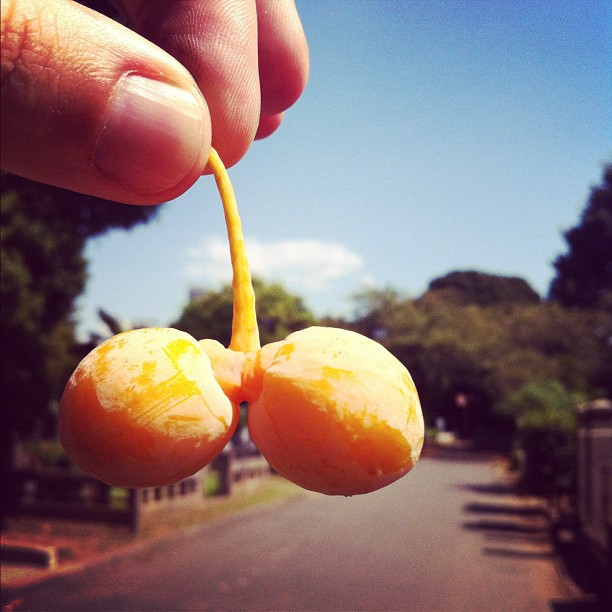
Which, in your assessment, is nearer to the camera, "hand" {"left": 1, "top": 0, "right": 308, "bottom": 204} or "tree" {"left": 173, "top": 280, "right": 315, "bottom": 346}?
"hand" {"left": 1, "top": 0, "right": 308, "bottom": 204}

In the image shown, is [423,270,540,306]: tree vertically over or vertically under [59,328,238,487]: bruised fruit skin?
over

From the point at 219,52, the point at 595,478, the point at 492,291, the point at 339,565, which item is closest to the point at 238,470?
the point at 339,565

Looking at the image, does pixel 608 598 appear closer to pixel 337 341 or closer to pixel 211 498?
pixel 337 341

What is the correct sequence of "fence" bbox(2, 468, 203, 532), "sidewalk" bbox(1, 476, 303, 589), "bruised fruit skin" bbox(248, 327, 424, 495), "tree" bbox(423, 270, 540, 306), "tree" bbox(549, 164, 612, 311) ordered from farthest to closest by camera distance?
"tree" bbox(423, 270, 540, 306), "tree" bbox(549, 164, 612, 311), "fence" bbox(2, 468, 203, 532), "sidewalk" bbox(1, 476, 303, 589), "bruised fruit skin" bbox(248, 327, 424, 495)

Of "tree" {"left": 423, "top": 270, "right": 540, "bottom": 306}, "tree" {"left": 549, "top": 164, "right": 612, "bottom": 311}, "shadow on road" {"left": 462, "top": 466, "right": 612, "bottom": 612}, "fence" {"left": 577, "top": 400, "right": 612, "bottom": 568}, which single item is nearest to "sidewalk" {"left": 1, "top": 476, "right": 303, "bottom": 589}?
"shadow on road" {"left": 462, "top": 466, "right": 612, "bottom": 612}

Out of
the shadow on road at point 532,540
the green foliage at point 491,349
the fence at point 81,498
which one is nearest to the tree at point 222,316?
the fence at point 81,498

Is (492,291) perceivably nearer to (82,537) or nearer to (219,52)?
(82,537)

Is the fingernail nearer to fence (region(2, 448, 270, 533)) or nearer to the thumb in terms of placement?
the thumb
